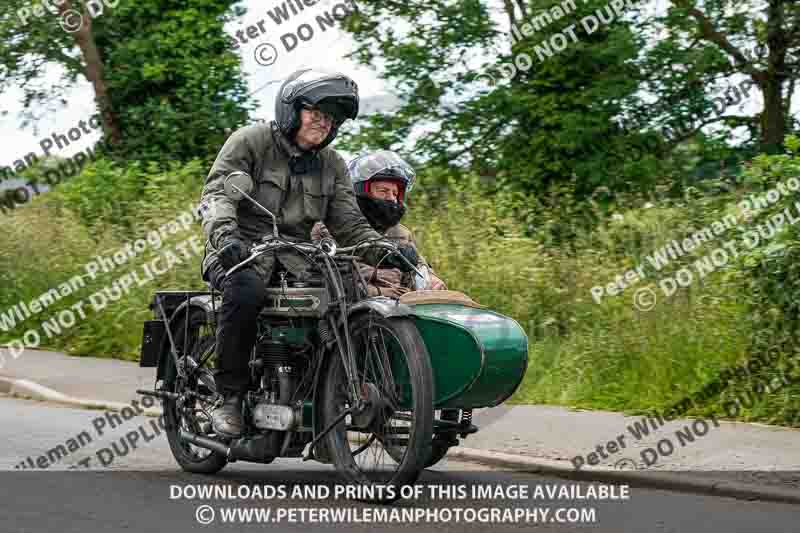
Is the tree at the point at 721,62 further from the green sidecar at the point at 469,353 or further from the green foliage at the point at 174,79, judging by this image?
the green sidecar at the point at 469,353

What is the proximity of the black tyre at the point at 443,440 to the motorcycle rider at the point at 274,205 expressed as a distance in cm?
91

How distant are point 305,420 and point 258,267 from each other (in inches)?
35.5

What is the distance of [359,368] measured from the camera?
7.20m

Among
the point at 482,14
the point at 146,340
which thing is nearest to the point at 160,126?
the point at 482,14

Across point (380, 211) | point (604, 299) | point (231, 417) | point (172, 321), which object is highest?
point (380, 211)

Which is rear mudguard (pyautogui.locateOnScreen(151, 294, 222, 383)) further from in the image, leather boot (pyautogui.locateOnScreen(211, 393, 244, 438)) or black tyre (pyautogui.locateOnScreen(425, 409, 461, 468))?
black tyre (pyautogui.locateOnScreen(425, 409, 461, 468))

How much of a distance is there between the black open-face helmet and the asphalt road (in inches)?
83.4

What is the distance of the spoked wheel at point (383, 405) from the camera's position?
661cm

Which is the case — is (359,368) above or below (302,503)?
above

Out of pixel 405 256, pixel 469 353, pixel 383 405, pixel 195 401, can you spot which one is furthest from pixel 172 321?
pixel 469 353

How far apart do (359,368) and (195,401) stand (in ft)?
5.14

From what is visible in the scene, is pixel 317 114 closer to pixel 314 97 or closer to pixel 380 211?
pixel 314 97

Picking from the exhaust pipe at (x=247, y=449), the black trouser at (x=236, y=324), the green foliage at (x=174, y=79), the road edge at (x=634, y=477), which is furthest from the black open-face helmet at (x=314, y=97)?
the green foliage at (x=174, y=79)

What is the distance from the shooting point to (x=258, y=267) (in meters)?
7.43
